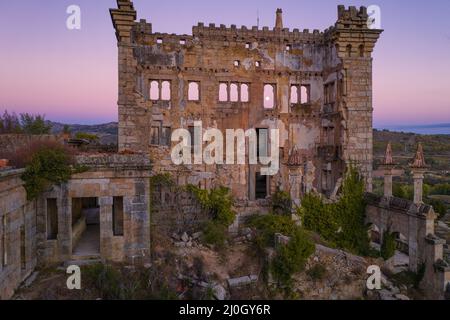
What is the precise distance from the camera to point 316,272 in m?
16.6

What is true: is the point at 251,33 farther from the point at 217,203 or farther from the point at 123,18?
the point at 217,203

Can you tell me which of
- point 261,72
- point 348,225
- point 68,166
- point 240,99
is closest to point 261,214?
point 348,225

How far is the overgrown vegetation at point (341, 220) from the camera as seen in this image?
2078 centimetres

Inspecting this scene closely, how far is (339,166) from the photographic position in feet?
76.4

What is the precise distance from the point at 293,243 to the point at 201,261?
381 cm

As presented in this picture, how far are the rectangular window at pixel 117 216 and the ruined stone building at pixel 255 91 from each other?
555 cm

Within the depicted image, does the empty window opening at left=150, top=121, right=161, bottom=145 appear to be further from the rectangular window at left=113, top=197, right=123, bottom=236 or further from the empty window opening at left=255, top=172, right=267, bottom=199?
the empty window opening at left=255, top=172, right=267, bottom=199

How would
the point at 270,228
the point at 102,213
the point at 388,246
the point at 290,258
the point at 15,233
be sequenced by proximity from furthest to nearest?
the point at 388,246, the point at 270,228, the point at 290,258, the point at 102,213, the point at 15,233

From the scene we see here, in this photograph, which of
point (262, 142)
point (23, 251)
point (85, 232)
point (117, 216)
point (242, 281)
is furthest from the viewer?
point (262, 142)

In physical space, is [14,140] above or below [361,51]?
below

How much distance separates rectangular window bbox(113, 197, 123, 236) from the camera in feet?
54.1

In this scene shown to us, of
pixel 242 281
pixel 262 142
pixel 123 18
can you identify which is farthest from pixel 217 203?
pixel 123 18

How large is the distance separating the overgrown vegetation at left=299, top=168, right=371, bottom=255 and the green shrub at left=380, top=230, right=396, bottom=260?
117 centimetres

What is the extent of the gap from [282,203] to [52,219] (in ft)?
35.6
